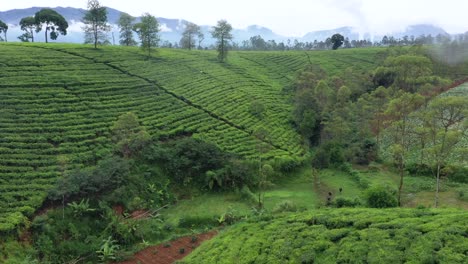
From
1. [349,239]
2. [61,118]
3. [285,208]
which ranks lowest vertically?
[285,208]

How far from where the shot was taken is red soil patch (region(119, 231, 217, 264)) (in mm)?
24594

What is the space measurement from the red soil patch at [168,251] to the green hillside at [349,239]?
2155mm

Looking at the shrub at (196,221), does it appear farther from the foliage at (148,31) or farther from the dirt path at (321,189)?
the foliage at (148,31)

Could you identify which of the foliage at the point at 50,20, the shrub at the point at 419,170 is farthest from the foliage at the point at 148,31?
the shrub at the point at 419,170

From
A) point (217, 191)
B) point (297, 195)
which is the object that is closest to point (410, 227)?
point (297, 195)

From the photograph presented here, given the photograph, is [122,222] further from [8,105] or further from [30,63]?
[30,63]

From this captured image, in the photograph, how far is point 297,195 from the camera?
1289 inches

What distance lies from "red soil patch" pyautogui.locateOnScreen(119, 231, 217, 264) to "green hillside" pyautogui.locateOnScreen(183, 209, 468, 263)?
7.07ft

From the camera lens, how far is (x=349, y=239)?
59.4 ft

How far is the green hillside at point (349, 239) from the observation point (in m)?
15.8

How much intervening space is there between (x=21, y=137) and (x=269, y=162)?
72.6 feet

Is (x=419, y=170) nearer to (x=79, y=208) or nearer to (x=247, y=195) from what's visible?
(x=247, y=195)

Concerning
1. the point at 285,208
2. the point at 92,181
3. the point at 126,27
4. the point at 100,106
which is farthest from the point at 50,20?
the point at 285,208

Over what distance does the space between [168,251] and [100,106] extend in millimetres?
20756
